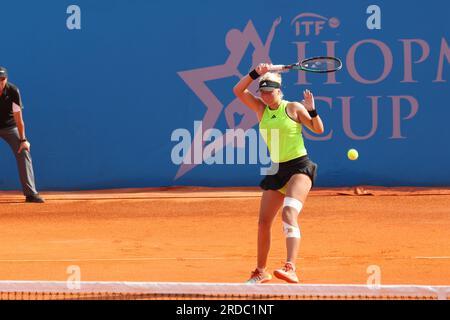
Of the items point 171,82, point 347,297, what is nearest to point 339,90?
point 171,82

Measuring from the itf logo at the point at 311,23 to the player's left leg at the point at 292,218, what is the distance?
20.4 feet

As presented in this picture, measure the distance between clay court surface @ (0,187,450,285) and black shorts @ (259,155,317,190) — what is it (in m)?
0.82

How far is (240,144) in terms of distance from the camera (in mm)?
13367

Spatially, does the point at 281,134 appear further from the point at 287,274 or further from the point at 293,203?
the point at 287,274

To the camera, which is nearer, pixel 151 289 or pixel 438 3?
pixel 151 289

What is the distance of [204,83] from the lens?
13508 millimetres

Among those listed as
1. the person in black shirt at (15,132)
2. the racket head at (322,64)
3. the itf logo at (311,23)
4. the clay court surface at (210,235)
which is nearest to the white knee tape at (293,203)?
the clay court surface at (210,235)

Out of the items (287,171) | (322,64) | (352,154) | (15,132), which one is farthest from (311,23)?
(287,171)

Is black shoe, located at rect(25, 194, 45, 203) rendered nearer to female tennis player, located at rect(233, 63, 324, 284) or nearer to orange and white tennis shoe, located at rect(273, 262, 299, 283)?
female tennis player, located at rect(233, 63, 324, 284)

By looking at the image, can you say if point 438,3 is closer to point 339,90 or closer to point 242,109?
point 339,90

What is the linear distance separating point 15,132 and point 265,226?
5914 mm

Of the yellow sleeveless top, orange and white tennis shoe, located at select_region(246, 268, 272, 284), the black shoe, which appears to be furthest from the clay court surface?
the yellow sleeveless top

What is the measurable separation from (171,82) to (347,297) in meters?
7.30

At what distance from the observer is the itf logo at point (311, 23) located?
1338 centimetres
